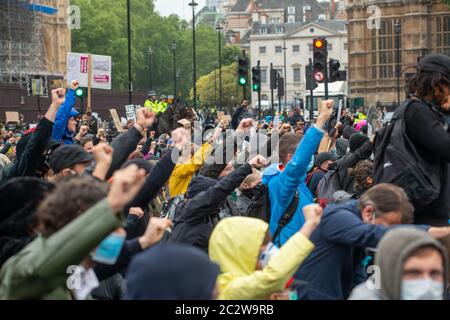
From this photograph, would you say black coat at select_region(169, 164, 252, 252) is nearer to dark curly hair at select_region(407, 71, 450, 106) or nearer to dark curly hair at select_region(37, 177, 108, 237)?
dark curly hair at select_region(407, 71, 450, 106)

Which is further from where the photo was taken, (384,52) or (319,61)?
(384,52)

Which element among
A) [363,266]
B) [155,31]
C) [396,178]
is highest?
[155,31]

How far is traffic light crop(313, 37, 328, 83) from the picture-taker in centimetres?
2217

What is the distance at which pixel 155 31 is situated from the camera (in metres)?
135

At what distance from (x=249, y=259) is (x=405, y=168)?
171 centimetres

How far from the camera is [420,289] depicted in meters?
4.62

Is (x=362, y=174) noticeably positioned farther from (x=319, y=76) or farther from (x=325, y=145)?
(x=319, y=76)

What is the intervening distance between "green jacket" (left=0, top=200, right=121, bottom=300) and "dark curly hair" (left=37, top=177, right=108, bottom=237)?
73mm

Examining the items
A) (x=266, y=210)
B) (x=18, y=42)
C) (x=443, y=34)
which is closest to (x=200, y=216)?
(x=266, y=210)

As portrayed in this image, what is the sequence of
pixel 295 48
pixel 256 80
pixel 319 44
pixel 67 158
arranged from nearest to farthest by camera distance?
pixel 67 158 < pixel 319 44 < pixel 256 80 < pixel 295 48

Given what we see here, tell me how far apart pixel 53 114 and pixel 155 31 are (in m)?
129
